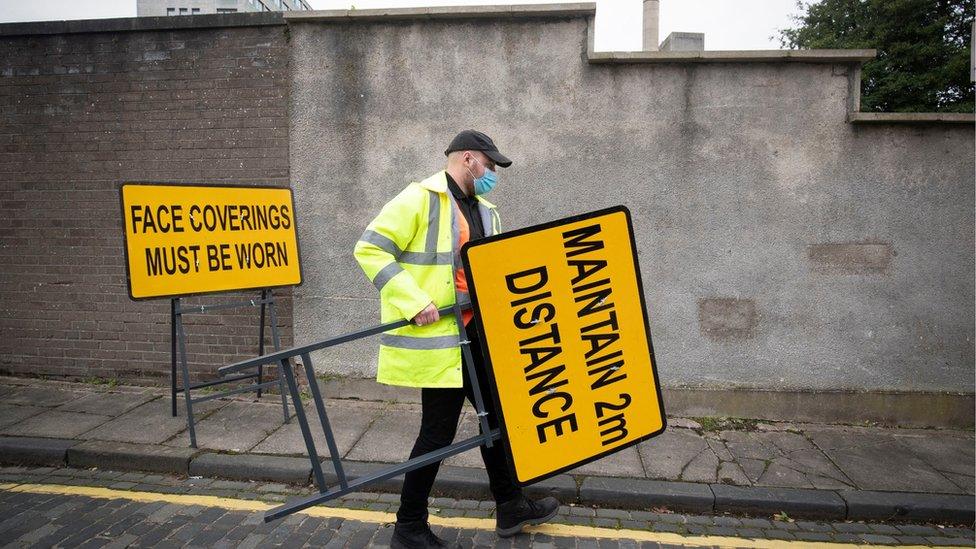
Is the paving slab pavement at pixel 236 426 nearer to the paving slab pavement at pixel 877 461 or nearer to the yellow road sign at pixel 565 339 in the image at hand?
the yellow road sign at pixel 565 339

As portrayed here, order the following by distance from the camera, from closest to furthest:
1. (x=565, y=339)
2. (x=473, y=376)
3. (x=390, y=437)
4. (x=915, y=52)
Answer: (x=565, y=339), (x=473, y=376), (x=390, y=437), (x=915, y=52)

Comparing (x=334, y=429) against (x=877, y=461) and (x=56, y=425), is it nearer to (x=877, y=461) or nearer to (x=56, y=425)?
(x=56, y=425)

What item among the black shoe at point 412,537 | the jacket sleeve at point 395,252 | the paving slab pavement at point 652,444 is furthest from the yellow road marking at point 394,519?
the jacket sleeve at point 395,252

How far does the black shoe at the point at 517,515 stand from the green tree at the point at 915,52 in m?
30.4

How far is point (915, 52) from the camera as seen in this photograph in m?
26.2

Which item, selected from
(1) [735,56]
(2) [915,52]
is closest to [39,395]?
(1) [735,56]

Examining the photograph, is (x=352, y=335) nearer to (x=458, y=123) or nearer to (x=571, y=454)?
(x=571, y=454)

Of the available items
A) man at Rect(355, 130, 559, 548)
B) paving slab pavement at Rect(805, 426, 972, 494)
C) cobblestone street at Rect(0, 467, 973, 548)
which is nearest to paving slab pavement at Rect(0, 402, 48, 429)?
cobblestone street at Rect(0, 467, 973, 548)

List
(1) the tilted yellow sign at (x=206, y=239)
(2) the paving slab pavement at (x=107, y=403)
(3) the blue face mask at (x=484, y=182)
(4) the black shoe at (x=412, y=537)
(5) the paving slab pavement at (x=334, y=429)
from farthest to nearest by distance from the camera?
1. (2) the paving slab pavement at (x=107, y=403)
2. (5) the paving slab pavement at (x=334, y=429)
3. (1) the tilted yellow sign at (x=206, y=239)
4. (3) the blue face mask at (x=484, y=182)
5. (4) the black shoe at (x=412, y=537)

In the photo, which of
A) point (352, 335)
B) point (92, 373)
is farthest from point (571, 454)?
point (92, 373)

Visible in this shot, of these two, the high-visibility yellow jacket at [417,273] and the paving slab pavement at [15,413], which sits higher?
the high-visibility yellow jacket at [417,273]

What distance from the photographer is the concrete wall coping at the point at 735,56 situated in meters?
4.42

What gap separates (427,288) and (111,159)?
4.34m

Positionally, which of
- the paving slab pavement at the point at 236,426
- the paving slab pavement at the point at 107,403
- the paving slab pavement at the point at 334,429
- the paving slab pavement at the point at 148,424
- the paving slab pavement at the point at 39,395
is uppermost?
the paving slab pavement at the point at 39,395
